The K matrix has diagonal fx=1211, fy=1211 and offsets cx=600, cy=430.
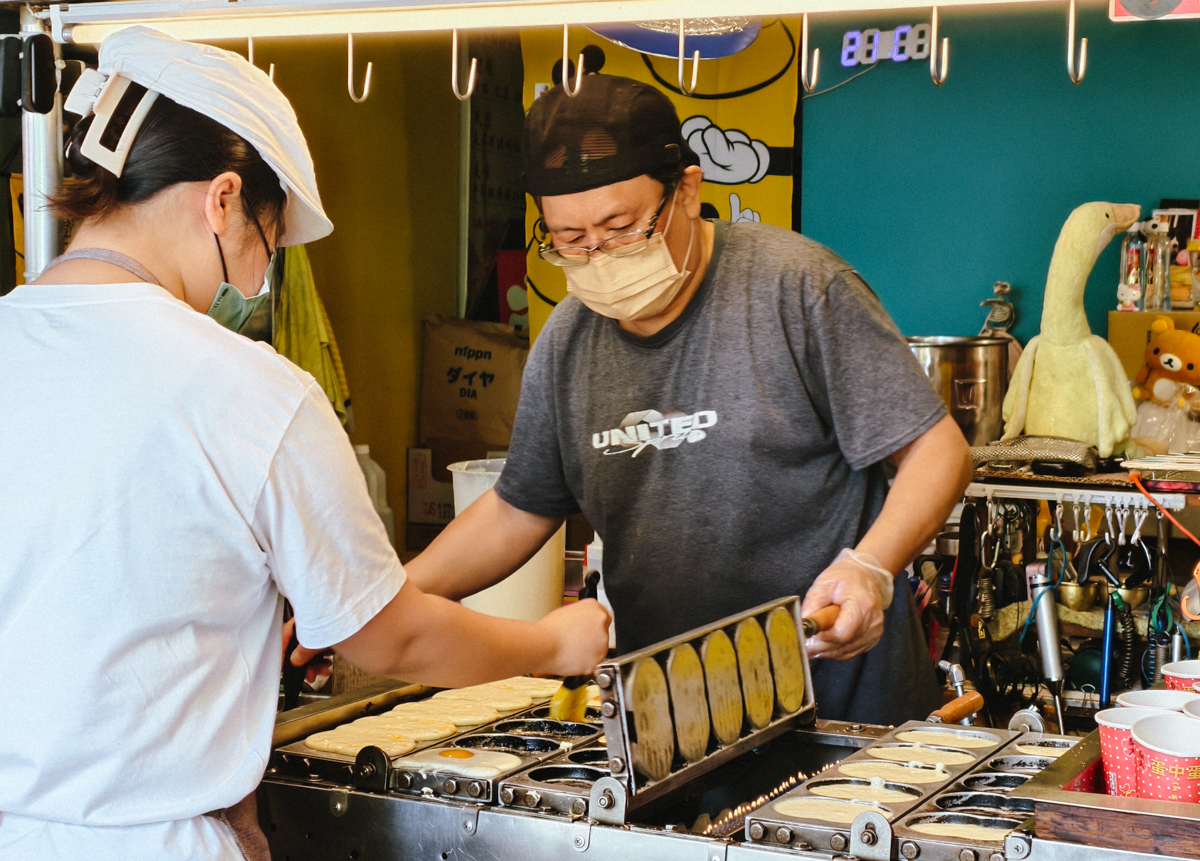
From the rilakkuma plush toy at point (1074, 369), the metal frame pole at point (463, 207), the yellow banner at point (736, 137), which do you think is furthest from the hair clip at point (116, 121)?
the metal frame pole at point (463, 207)

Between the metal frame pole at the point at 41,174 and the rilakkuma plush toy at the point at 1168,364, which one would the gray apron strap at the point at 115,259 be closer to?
the metal frame pole at the point at 41,174

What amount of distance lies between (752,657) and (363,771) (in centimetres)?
55

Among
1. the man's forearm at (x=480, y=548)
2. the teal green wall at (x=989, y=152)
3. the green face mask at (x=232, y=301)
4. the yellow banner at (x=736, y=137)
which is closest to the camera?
the green face mask at (x=232, y=301)

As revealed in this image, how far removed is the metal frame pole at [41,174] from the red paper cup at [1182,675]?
1.84 m

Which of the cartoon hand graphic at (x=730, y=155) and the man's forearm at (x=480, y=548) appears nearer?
the man's forearm at (x=480, y=548)

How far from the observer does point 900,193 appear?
5.79 m

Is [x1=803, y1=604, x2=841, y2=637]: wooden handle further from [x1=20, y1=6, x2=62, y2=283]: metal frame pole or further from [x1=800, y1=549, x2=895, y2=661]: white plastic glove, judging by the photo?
[x1=20, y1=6, x2=62, y2=283]: metal frame pole

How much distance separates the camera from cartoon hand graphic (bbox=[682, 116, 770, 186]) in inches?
233

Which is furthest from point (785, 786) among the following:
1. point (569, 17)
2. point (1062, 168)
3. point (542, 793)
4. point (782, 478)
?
point (1062, 168)

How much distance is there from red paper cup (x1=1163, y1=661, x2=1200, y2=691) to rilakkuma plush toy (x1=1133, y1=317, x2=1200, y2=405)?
10.7 ft

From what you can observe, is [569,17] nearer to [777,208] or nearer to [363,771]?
[363,771]

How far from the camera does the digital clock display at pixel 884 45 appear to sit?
5.63 metres

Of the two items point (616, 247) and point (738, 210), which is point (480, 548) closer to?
point (616, 247)

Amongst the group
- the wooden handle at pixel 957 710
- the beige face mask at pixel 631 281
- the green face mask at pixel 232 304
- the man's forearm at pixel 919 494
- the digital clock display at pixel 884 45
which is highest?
the digital clock display at pixel 884 45
